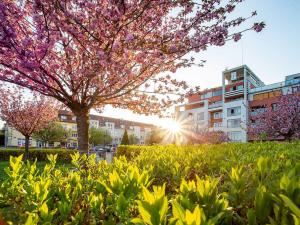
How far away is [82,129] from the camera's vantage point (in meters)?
9.92

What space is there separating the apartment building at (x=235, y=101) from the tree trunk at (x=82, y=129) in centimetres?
4802

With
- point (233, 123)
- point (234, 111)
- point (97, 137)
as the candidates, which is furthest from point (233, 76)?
point (97, 137)

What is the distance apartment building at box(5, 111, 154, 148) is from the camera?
82.2 meters

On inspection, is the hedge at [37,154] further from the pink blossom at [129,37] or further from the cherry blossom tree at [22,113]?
the pink blossom at [129,37]

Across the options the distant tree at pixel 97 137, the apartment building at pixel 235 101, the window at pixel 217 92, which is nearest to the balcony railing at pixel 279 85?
the apartment building at pixel 235 101

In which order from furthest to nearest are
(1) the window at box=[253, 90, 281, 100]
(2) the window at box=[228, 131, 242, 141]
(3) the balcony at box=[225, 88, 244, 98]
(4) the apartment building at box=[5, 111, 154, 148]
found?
1. (4) the apartment building at box=[5, 111, 154, 148]
2. (3) the balcony at box=[225, 88, 244, 98]
3. (2) the window at box=[228, 131, 242, 141]
4. (1) the window at box=[253, 90, 281, 100]

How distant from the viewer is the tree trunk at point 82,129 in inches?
384

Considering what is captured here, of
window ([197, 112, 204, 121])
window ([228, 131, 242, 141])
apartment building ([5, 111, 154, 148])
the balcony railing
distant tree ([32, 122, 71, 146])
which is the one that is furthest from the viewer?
apartment building ([5, 111, 154, 148])

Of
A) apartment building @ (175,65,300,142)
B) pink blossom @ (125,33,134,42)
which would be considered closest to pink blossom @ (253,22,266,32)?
pink blossom @ (125,33,134,42)

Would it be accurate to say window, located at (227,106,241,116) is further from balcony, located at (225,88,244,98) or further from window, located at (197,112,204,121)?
window, located at (197,112,204,121)

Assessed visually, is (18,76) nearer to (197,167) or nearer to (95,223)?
(197,167)

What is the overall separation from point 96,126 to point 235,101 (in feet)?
189

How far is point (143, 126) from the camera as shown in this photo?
133 m

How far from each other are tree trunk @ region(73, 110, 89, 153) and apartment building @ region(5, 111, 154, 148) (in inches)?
2656
